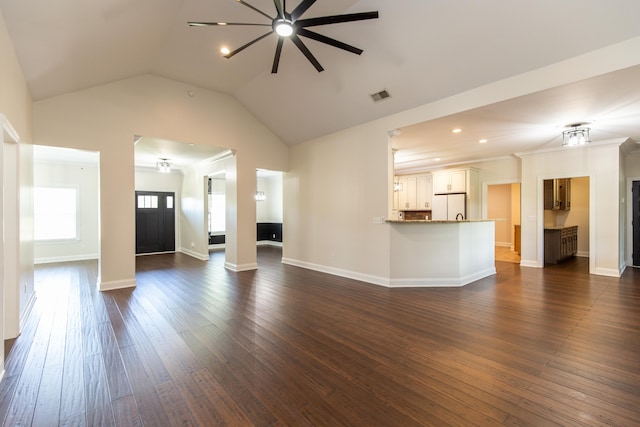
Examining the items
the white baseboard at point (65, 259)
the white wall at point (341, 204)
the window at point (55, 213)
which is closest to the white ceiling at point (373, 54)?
the white wall at point (341, 204)

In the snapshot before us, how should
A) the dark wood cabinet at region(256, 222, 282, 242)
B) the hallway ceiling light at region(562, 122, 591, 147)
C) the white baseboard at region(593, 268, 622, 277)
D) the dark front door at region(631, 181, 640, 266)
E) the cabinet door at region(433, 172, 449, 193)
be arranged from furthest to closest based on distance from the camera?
1. the dark wood cabinet at region(256, 222, 282, 242)
2. the cabinet door at region(433, 172, 449, 193)
3. the dark front door at region(631, 181, 640, 266)
4. the white baseboard at region(593, 268, 622, 277)
5. the hallway ceiling light at region(562, 122, 591, 147)

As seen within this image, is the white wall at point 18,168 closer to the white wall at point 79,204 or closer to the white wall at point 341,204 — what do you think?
the white wall at point 79,204

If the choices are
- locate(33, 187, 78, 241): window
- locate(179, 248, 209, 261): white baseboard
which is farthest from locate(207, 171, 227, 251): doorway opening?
locate(33, 187, 78, 241): window

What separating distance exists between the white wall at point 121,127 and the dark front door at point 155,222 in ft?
14.1

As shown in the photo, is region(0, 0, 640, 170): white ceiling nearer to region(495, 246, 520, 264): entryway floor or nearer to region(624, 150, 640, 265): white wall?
region(624, 150, 640, 265): white wall

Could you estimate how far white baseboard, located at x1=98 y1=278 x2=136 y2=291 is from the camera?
466cm

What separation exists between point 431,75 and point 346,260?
3517 mm

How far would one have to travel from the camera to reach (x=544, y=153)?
6.50 meters

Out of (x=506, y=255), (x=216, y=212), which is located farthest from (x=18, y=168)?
(x=506, y=255)

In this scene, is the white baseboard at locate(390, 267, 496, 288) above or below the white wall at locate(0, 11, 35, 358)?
below

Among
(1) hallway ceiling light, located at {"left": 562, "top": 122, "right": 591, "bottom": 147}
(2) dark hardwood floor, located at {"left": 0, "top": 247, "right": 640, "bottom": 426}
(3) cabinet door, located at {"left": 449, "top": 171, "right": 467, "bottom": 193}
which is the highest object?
(1) hallway ceiling light, located at {"left": 562, "top": 122, "right": 591, "bottom": 147}

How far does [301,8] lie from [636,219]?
8730mm

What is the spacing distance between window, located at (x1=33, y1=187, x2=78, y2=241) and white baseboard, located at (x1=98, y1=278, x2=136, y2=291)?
454 centimetres

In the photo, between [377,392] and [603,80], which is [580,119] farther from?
[377,392]
